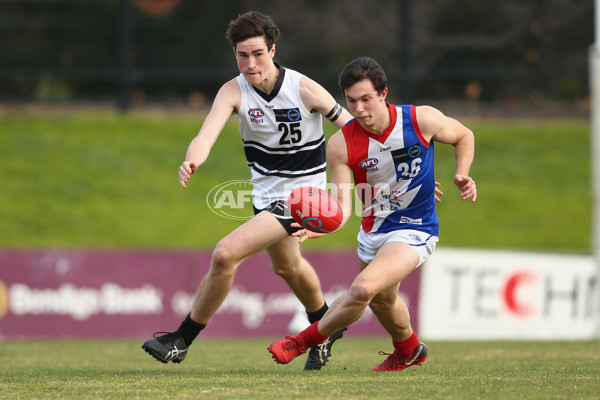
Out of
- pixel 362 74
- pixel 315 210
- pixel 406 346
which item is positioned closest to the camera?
pixel 362 74

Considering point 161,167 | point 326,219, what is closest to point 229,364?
point 326,219

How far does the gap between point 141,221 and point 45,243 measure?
72.2 inches

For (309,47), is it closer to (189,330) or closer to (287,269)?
(287,269)

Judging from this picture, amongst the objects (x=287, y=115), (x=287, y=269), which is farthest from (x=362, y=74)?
(x=287, y=269)

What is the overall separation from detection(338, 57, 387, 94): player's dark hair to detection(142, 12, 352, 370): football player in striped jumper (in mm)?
601

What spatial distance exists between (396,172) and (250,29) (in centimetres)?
129

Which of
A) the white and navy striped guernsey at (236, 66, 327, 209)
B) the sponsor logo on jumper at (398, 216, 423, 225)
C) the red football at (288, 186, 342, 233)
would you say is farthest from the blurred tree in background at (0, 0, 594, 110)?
the red football at (288, 186, 342, 233)

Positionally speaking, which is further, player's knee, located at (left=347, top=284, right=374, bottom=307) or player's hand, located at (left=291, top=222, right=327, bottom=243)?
player's hand, located at (left=291, top=222, right=327, bottom=243)

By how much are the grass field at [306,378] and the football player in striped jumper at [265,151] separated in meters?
0.47

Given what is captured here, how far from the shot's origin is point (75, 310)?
12523 millimetres

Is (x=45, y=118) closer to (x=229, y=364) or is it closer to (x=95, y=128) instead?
(x=95, y=128)

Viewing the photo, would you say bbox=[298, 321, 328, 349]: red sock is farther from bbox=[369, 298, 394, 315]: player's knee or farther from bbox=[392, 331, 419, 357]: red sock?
bbox=[392, 331, 419, 357]: red sock

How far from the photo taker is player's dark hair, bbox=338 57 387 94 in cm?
548

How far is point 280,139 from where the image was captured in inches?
243
